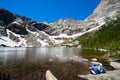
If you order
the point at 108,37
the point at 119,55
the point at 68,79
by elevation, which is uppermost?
the point at 108,37

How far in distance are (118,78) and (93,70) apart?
27.3 ft

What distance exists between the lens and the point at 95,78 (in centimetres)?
2722

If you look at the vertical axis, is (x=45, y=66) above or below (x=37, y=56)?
below

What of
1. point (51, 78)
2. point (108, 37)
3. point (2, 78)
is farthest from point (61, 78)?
point (108, 37)

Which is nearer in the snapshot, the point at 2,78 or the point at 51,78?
the point at 51,78

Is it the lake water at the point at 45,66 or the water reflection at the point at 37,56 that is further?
the water reflection at the point at 37,56

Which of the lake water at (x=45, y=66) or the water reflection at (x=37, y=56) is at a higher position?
the water reflection at (x=37, y=56)

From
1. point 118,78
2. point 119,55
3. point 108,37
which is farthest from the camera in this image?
A: point 108,37

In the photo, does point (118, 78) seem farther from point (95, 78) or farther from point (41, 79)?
point (41, 79)

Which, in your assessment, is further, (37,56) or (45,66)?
(37,56)

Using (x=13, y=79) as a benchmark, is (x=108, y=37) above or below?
above

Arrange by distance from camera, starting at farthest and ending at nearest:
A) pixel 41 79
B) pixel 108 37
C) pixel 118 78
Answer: pixel 108 37, pixel 41 79, pixel 118 78

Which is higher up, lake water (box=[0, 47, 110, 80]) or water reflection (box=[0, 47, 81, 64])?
water reflection (box=[0, 47, 81, 64])

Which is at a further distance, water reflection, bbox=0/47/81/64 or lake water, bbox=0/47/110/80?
water reflection, bbox=0/47/81/64
